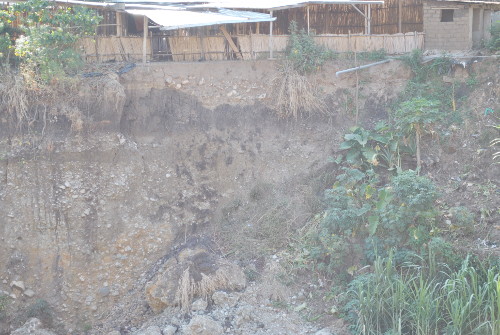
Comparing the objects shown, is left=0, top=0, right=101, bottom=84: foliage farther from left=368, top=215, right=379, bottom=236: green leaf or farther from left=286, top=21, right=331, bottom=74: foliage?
left=368, top=215, right=379, bottom=236: green leaf

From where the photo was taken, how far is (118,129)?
12594 millimetres

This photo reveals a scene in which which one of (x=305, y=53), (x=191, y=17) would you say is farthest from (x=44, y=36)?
(x=305, y=53)

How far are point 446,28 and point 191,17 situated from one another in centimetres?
587

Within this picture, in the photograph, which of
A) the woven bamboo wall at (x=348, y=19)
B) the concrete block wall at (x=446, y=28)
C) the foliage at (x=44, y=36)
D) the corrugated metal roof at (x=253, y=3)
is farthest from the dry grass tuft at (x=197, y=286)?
the concrete block wall at (x=446, y=28)

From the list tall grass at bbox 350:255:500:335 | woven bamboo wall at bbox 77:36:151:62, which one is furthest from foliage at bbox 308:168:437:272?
woven bamboo wall at bbox 77:36:151:62

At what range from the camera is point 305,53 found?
540 inches

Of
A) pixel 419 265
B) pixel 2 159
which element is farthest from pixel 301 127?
pixel 2 159

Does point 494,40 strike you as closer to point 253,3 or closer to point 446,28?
point 446,28

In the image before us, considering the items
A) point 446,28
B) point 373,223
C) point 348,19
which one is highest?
point 348,19

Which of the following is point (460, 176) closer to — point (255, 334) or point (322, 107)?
point (322, 107)

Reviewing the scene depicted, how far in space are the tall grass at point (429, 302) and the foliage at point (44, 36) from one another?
6782 mm

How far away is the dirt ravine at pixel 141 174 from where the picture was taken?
11445mm

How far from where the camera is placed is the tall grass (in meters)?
9.09

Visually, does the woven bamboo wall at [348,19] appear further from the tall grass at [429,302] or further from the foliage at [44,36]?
the tall grass at [429,302]
